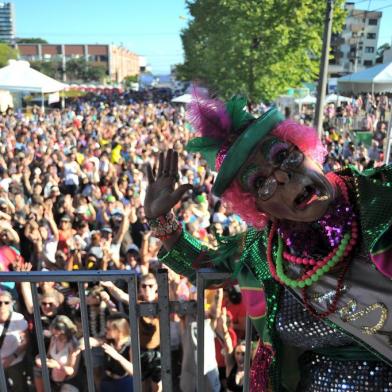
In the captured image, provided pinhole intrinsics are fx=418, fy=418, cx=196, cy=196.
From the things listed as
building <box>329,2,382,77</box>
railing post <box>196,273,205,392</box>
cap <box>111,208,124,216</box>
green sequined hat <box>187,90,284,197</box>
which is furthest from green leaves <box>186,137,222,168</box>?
building <box>329,2,382,77</box>

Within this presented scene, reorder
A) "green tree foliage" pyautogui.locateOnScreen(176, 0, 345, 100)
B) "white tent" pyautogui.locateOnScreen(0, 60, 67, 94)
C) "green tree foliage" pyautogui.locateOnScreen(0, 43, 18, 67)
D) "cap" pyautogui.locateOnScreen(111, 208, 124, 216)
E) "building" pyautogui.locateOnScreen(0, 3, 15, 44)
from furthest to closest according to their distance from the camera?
1. "building" pyautogui.locateOnScreen(0, 3, 15, 44)
2. "green tree foliage" pyautogui.locateOnScreen(0, 43, 18, 67)
3. "green tree foliage" pyautogui.locateOnScreen(176, 0, 345, 100)
4. "white tent" pyautogui.locateOnScreen(0, 60, 67, 94)
5. "cap" pyautogui.locateOnScreen(111, 208, 124, 216)

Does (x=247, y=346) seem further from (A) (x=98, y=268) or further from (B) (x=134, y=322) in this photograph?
(A) (x=98, y=268)

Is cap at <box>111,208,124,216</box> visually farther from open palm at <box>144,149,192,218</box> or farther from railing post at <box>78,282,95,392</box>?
open palm at <box>144,149,192,218</box>

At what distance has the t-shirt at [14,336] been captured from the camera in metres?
2.86

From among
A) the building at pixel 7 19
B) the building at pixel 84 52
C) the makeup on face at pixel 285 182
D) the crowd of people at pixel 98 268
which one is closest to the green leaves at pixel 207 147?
the makeup on face at pixel 285 182

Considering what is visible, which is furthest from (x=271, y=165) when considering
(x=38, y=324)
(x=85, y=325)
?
(x=38, y=324)

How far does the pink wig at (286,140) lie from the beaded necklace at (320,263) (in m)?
0.10

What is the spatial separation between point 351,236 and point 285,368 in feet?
1.85

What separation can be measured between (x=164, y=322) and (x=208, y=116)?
827 mm

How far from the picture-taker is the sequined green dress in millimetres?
1154

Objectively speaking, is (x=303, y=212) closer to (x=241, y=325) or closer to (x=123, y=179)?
(x=241, y=325)

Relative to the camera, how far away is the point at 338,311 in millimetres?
1210

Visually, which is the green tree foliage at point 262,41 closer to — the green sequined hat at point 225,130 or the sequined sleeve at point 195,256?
the sequined sleeve at point 195,256

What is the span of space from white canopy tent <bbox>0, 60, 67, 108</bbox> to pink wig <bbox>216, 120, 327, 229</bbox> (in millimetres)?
9860
